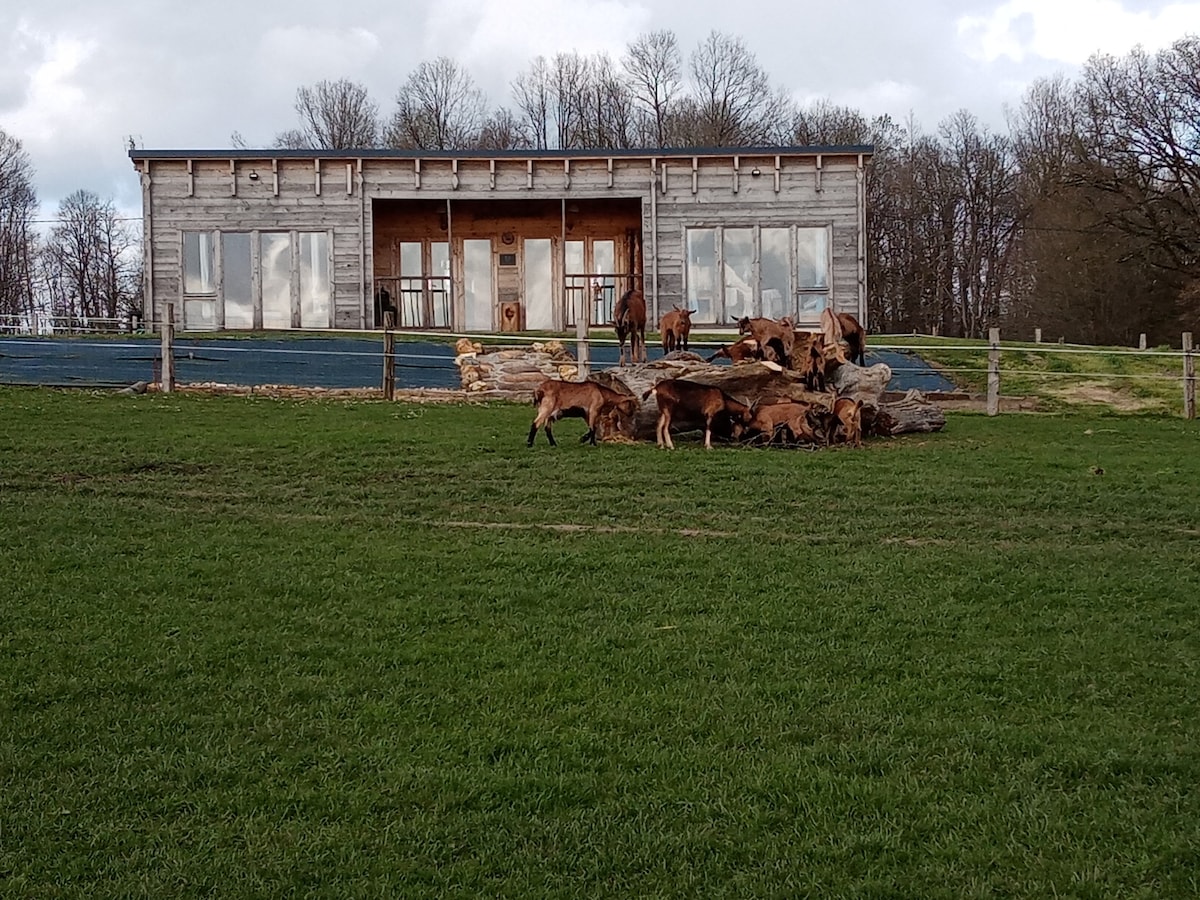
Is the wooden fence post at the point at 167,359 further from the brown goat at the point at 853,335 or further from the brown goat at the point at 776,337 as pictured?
the brown goat at the point at 853,335

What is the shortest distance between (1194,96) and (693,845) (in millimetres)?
43172

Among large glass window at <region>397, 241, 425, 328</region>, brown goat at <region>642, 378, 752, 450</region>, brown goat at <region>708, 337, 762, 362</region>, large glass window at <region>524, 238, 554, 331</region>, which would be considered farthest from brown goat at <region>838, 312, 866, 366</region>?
large glass window at <region>397, 241, 425, 328</region>

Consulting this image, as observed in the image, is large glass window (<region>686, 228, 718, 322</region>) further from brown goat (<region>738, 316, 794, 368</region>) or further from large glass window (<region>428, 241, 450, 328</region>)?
brown goat (<region>738, 316, 794, 368</region>)

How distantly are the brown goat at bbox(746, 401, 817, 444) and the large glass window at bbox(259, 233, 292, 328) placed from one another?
17566 millimetres

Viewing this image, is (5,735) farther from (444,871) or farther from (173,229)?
(173,229)

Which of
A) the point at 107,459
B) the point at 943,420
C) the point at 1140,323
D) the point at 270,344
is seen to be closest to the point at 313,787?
the point at 107,459

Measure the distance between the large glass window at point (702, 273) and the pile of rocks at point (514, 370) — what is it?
9540 mm

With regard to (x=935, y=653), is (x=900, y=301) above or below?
above

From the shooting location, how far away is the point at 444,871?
11.6 ft

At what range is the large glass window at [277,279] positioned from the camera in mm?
27844

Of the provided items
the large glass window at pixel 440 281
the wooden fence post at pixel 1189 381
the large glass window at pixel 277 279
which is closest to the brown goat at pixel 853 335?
the wooden fence post at pixel 1189 381

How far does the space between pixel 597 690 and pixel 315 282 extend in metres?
24.3

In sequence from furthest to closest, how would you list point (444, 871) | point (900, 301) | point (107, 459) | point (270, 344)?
1. point (900, 301)
2. point (270, 344)
3. point (107, 459)
4. point (444, 871)

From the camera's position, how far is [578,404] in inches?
492
